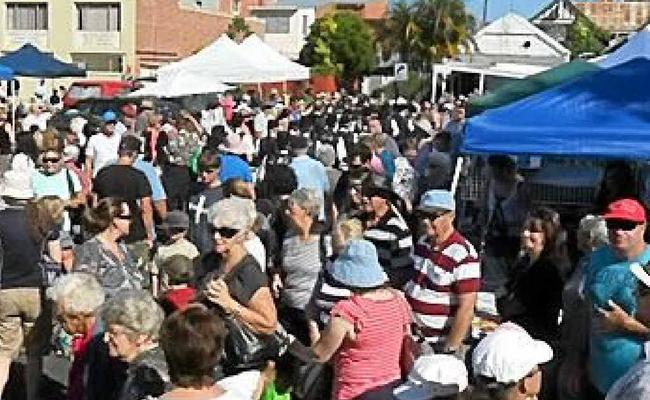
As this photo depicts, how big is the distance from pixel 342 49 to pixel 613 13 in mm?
31803

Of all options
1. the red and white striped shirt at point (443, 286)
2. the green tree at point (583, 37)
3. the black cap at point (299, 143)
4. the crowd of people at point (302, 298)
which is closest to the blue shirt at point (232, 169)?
the crowd of people at point (302, 298)

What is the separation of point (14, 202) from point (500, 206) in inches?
256

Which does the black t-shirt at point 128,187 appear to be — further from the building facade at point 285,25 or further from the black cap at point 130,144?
the building facade at point 285,25

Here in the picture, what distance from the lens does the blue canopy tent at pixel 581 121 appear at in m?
6.69

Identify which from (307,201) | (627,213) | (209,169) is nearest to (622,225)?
(627,213)

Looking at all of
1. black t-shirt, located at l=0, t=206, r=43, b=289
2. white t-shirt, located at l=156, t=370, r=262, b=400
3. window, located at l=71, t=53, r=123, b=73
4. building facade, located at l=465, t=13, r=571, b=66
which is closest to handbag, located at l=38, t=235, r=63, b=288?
black t-shirt, located at l=0, t=206, r=43, b=289

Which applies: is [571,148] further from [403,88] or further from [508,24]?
[508,24]

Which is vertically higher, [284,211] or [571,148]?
[571,148]

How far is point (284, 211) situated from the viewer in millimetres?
7559

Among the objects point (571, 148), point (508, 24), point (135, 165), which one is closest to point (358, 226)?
point (571, 148)

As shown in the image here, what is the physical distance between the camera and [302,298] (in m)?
6.84

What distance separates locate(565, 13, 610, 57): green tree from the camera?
238 feet

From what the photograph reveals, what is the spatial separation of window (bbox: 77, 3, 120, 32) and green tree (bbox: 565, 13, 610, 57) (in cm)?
2697

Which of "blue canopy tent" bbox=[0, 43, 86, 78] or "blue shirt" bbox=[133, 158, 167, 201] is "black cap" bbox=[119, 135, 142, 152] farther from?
"blue canopy tent" bbox=[0, 43, 86, 78]
